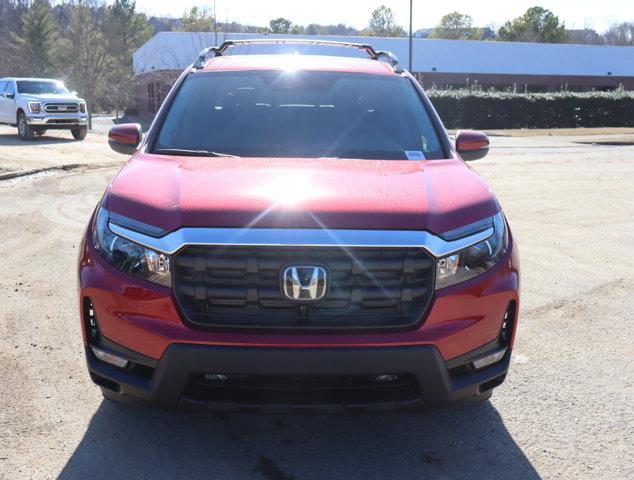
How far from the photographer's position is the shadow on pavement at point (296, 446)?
314 centimetres

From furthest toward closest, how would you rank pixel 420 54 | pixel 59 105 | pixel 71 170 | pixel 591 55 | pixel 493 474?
pixel 591 55 < pixel 420 54 < pixel 59 105 < pixel 71 170 < pixel 493 474

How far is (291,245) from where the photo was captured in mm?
2838

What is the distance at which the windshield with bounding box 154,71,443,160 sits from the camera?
→ 4.07 meters

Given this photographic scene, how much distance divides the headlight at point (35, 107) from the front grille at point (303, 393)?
825 inches

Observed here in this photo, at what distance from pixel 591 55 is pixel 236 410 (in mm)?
59636

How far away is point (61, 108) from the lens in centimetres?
2208

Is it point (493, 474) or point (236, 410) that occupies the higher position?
point (236, 410)

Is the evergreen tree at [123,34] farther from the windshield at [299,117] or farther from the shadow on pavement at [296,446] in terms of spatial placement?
the shadow on pavement at [296,446]

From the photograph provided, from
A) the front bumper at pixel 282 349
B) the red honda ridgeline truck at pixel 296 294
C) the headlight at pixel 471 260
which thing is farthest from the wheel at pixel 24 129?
the headlight at pixel 471 260

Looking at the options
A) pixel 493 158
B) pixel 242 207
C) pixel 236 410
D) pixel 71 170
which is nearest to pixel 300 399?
pixel 236 410

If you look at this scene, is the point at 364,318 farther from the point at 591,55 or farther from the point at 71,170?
the point at 591,55

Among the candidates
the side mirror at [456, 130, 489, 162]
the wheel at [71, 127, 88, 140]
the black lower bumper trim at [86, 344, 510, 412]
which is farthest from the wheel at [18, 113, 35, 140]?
the black lower bumper trim at [86, 344, 510, 412]

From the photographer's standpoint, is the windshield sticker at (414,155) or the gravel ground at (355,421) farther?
the windshield sticker at (414,155)

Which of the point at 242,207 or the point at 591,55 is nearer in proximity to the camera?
the point at 242,207
